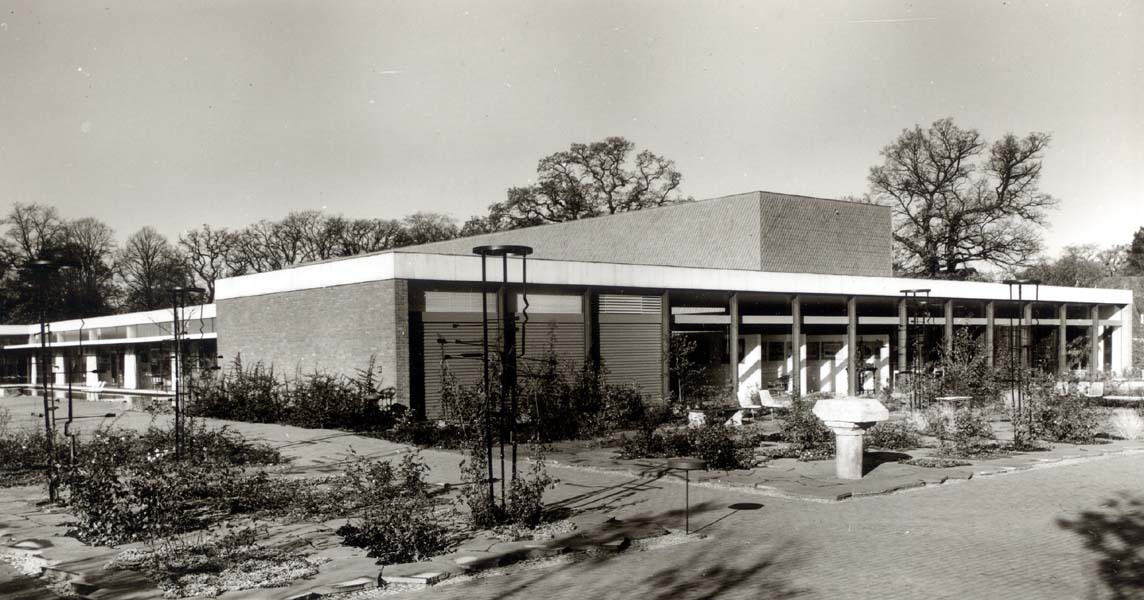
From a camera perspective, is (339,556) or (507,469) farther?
(507,469)

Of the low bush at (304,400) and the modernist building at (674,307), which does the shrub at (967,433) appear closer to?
the modernist building at (674,307)

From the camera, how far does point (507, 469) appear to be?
12945 mm

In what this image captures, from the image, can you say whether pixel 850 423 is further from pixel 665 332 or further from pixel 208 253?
pixel 208 253

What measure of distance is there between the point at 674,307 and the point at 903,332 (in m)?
8.79

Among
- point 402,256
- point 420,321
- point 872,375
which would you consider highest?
point 402,256

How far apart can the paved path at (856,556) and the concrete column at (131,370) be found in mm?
32963

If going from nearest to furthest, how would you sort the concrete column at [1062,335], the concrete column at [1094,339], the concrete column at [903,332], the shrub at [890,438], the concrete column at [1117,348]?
the shrub at [890,438] → the concrete column at [903,332] → the concrete column at [1062,335] → the concrete column at [1094,339] → the concrete column at [1117,348]

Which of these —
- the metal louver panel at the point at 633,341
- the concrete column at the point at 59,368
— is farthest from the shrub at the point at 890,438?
the concrete column at the point at 59,368

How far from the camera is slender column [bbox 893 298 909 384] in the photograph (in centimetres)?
2839

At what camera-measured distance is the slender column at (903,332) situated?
1118 inches

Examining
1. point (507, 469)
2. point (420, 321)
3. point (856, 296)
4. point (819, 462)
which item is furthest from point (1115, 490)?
point (856, 296)

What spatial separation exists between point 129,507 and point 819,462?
9891 mm

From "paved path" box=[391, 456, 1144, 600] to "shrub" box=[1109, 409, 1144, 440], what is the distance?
6.96 meters

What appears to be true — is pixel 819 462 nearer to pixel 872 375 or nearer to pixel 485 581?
pixel 485 581
